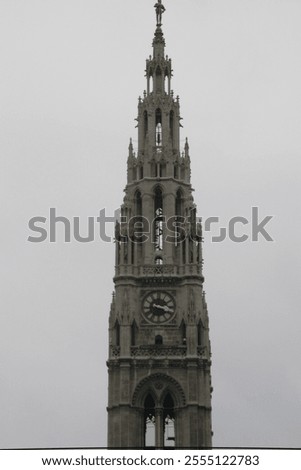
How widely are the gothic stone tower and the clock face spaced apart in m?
0.09

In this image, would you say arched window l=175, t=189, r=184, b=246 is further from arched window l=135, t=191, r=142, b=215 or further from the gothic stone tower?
arched window l=135, t=191, r=142, b=215

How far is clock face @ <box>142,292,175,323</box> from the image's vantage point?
110 metres

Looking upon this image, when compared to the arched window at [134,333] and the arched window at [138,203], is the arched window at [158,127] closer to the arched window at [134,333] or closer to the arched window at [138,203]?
the arched window at [138,203]

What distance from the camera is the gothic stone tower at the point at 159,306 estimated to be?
105750 mm

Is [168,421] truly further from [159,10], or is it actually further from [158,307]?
[159,10]

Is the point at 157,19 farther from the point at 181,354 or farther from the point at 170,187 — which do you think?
the point at 181,354

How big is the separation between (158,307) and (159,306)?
140 mm

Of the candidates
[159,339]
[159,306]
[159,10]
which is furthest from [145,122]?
[159,339]

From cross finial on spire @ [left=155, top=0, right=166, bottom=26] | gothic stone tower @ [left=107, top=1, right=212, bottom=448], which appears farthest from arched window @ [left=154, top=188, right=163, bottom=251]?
cross finial on spire @ [left=155, top=0, right=166, bottom=26]

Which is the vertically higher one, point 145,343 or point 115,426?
point 145,343
